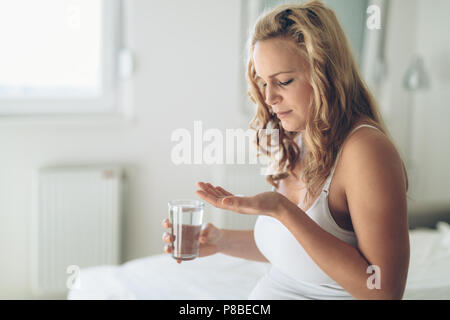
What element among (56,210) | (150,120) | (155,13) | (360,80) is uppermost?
(155,13)

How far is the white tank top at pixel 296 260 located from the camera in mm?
840

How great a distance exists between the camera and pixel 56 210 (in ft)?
6.68

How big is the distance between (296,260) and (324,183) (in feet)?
0.52

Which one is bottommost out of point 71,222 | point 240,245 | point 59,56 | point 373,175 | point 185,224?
point 71,222

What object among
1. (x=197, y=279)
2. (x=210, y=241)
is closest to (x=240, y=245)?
(x=210, y=241)

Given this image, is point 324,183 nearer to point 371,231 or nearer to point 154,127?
point 371,231

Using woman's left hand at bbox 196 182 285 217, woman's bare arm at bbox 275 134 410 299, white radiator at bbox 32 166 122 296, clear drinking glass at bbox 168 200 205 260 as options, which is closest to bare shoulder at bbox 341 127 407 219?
woman's bare arm at bbox 275 134 410 299

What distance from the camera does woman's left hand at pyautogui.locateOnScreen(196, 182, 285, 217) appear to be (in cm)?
68

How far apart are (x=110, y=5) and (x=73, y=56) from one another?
0.30 metres

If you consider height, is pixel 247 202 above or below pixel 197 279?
above

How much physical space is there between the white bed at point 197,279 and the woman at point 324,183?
0.31 meters

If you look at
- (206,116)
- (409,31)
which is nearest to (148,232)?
(206,116)

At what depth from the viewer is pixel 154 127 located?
2.23 m
